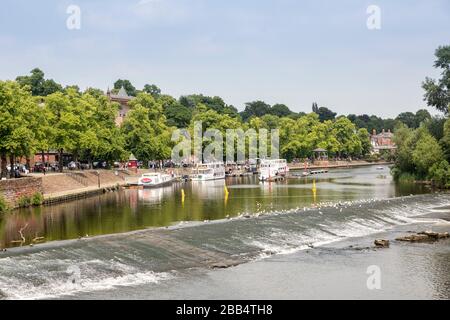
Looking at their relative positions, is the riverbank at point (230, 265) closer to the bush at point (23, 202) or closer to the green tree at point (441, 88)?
the bush at point (23, 202)

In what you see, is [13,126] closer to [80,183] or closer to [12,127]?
[12,127]

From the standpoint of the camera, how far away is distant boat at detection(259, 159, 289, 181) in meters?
130

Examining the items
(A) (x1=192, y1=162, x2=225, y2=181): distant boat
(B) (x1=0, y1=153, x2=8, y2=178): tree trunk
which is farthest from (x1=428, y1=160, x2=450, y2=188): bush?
(B) (x1=0, y1=153, x2=8, y2=178): tree trunk

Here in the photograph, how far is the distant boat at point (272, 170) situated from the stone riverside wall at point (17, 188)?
61039 millimetres

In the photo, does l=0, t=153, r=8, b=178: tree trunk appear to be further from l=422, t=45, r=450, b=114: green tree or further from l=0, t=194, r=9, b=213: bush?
l=422, t=45, r=450, b=114: green tree

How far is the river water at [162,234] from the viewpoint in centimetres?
3559

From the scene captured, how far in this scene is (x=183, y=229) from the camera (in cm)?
4944

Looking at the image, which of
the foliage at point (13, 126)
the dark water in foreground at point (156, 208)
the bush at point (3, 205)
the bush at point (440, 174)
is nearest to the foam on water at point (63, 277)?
the dark water in foreground at point (156, 208)

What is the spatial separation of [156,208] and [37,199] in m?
15.5

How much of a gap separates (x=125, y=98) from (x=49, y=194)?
9917cm

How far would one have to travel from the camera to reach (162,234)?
46.9 metres

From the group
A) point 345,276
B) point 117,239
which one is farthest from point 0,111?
point 345,276
